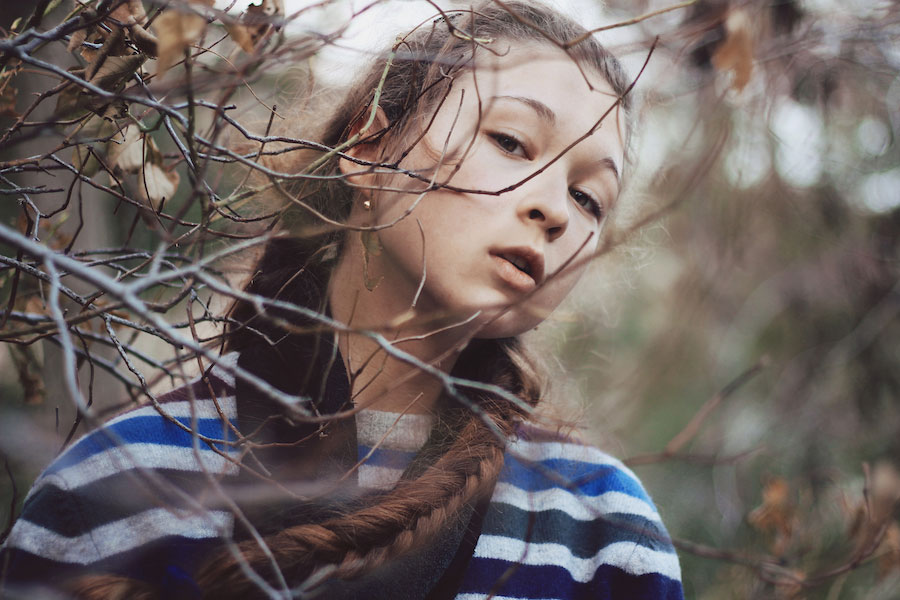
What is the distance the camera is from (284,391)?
3.15ft

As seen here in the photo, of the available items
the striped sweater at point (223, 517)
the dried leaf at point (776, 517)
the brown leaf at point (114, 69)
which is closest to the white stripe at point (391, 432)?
the striped sweater at point (223, 517)

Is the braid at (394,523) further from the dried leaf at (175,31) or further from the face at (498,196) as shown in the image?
the dried leaf at (175,31)

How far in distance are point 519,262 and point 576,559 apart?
1.64 ft

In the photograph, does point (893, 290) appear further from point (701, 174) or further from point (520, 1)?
point (701, 174)

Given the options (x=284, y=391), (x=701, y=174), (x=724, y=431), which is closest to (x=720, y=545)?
(x=724, y=431)

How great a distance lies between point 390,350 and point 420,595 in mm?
575

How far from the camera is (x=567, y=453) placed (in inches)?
45.4

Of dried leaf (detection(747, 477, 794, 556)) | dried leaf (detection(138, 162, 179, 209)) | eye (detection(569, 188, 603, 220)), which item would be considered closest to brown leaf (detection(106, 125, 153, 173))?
dried leaf (detection(138, 162, 179, 209))

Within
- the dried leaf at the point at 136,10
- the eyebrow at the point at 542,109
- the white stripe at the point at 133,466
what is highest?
the eyebrow at the point at 542,109

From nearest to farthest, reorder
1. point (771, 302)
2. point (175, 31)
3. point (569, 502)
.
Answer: point (175, 31) → point (569, 502) → point (771, 302)

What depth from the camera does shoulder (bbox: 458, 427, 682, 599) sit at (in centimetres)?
99

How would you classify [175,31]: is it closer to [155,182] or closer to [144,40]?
[144,40]

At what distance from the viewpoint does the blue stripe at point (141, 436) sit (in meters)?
A: 0.91

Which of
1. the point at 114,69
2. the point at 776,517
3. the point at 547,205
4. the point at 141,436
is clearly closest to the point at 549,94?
the point at 547,205
